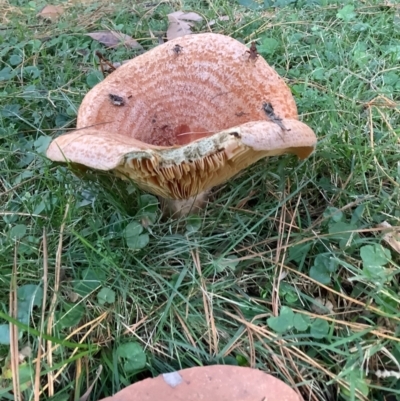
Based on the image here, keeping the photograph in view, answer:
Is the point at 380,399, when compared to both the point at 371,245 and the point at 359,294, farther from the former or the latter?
the point at 371,245

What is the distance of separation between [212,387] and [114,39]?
9.62ft

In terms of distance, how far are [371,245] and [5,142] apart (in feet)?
6.89

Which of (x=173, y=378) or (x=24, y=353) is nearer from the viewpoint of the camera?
(x=173, y=378)

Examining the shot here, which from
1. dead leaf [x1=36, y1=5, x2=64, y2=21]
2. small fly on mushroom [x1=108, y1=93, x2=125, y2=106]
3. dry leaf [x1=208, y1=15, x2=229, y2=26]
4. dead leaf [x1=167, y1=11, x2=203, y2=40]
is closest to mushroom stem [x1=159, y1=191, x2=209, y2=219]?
small fly on mushroom [x1=108, y1=93, x2=125, y2=106]

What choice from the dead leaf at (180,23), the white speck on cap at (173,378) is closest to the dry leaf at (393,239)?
the white speck on cap at (173,378)

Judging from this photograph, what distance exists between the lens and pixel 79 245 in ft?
6.75

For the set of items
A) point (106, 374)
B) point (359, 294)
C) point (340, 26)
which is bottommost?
point (106, 374)

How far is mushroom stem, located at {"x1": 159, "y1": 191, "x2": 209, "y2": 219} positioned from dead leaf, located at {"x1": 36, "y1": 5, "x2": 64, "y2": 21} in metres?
2.96

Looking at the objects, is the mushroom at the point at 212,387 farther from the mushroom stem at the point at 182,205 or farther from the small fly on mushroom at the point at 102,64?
the small fly on mushroom at the point at 102,64

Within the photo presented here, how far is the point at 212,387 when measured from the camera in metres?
1.52

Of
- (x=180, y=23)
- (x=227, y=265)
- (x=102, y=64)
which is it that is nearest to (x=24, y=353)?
(x=227, y=265)

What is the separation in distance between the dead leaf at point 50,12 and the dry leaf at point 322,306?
3.75 metres

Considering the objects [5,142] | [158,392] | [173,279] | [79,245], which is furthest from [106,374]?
[5,142]

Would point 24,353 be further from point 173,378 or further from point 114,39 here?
point 114,39
